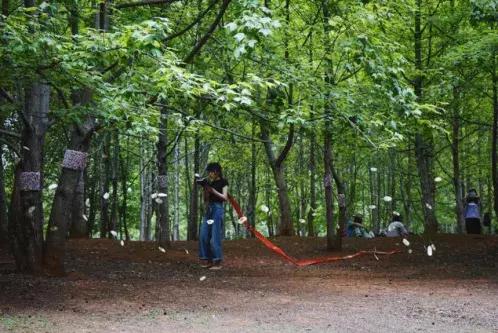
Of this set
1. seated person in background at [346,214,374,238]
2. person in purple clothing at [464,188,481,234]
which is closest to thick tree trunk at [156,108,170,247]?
seated person in background at [346,214,374,238]

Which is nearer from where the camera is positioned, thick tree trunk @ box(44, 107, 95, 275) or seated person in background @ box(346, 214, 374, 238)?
thick tree trunk @ box(44, 107, 95, 275)

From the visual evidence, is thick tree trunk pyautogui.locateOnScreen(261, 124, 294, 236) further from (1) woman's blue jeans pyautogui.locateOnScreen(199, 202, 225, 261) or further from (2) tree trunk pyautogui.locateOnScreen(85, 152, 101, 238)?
(2) tree trunk pyautogui.locateOnScreen(85, 152, 101, 238)

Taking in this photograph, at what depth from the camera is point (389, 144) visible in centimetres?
763

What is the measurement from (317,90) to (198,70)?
3089 mm

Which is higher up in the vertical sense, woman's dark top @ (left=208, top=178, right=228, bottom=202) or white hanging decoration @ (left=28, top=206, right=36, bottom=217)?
woman's dark top @ (left=208, top=178, right=228, bottom=202)

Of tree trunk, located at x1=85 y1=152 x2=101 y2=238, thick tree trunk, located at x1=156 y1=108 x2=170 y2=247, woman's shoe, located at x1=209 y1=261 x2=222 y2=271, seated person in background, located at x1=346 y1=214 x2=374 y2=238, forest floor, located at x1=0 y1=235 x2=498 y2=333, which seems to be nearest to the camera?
forest floor, located at x1=0 y1=235 x2=498 y2=333

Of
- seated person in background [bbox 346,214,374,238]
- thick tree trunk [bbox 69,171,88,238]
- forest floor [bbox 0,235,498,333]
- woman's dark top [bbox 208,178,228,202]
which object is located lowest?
forest floor [bbox 0,235,498,333]

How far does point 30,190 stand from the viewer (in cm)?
750

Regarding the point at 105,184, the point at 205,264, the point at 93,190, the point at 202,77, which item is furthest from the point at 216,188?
the point at 93,190

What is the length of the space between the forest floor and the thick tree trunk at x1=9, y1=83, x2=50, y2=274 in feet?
1.15

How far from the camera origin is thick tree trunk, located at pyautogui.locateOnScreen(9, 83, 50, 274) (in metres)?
7.52

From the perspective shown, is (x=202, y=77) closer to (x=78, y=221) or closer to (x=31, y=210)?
(x=31, y=210)

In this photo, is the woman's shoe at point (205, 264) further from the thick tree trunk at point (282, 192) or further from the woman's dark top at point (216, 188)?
the thick tree trunk at point (282, 192)

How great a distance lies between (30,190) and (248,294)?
321 centimetres
